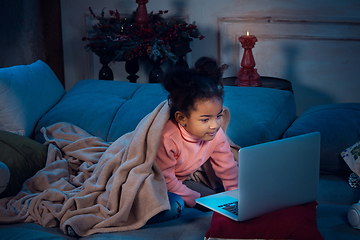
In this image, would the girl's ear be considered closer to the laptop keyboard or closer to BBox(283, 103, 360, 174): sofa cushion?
the laptop keyboard

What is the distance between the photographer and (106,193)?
133 centimetres

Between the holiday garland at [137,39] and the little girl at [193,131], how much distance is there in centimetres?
126

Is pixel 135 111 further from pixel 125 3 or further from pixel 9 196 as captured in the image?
pixel 125 3

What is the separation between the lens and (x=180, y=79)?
1.36 meters

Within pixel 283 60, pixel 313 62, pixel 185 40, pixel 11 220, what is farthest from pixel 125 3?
pixel 11 220

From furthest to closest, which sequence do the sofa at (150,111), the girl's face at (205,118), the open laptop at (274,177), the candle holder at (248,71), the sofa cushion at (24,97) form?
the candle holder at (248,71) → the sofa cushion at (24,97) → the girl's face at (205,118) → the sofa at (150,111) → the open laptop at (274,177)

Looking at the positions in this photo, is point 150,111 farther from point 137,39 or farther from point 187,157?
point 137,39

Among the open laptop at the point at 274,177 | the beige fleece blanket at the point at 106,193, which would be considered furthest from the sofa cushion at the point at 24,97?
the open laptop at the point at 274,177

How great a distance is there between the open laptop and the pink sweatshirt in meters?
0.29

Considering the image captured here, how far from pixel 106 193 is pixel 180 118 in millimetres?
380

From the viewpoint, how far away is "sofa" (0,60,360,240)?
3.83 feet

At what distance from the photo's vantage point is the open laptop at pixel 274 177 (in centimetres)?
98

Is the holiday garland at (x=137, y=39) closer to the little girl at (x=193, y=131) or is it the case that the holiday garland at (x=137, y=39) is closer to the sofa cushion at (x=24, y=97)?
the sofa cushion at (x=24, y=97)

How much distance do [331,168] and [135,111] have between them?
0.92 m
